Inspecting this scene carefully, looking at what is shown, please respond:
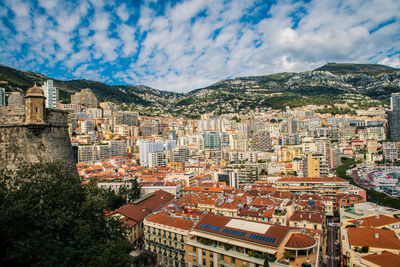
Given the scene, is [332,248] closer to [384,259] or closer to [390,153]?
[384,259]

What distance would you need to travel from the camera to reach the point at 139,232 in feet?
83.5

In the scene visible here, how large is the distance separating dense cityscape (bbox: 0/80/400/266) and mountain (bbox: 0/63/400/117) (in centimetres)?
4268

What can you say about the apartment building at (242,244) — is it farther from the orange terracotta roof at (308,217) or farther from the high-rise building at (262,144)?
the high-rise building at (262,144)

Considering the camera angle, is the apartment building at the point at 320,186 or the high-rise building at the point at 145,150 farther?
the high-rise building at the point at 145,150

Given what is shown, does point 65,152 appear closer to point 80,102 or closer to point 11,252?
point 11,252

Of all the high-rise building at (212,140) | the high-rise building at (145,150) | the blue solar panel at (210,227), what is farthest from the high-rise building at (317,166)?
the high-rise building at (145,150)

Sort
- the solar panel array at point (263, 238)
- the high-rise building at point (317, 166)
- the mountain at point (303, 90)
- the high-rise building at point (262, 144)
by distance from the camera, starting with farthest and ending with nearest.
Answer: the mountain at point (303, 90) → the high-rise building at point (262, 144) → the high-rise building at point (317, 166) → the solar panel array at point (263, 238)

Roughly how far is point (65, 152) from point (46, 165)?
2096 millimetres

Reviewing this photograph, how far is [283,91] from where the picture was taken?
176125 mm

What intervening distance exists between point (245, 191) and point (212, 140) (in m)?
49.4

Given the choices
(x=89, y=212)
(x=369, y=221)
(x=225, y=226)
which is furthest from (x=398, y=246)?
(x=89, y=212)

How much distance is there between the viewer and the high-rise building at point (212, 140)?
282ft

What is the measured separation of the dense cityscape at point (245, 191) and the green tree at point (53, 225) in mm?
1894

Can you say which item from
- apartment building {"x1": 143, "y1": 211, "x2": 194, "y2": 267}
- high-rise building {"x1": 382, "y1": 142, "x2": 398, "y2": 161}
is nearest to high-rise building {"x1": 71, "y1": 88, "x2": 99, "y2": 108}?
apartment building {"x1": 143, "y1": 211, "x2": 194, "y2": 267}
